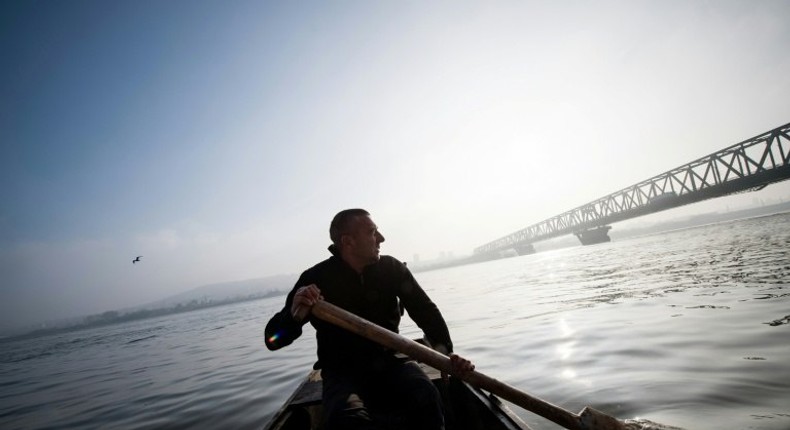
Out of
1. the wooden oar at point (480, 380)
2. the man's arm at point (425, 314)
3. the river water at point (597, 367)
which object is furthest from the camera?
the river water at point (597, 367)

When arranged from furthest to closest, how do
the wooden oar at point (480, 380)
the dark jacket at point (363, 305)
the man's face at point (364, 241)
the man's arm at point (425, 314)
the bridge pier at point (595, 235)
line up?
the bridge pier at point (595, 235), the man's arm at point (425, 314), the man's face at point (364, 241), the dark jacket at point (363, 305), the wooden oar at point (480, 380)

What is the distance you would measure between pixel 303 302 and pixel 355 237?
0.88 metres

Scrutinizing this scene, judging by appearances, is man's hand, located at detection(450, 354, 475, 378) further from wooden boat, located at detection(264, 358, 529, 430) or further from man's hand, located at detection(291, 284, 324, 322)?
man's hand, located at detection(291, 284, 324, 322)

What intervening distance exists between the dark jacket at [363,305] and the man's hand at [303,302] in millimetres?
225

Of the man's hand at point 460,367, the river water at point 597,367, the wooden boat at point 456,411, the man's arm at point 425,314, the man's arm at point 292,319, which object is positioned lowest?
the river water at point 597,367

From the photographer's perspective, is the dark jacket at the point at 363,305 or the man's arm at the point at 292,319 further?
the dark jacket at the point at 363,305

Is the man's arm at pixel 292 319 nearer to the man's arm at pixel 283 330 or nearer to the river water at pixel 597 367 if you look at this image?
the man's arm at pixel 283 330

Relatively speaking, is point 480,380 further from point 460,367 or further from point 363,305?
point 363,305

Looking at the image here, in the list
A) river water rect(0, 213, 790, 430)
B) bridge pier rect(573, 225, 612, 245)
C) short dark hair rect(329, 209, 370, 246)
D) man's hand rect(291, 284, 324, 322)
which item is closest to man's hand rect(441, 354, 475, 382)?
man's hand rect(291, 284, 324, 322)

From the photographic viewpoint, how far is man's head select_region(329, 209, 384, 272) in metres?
3.43

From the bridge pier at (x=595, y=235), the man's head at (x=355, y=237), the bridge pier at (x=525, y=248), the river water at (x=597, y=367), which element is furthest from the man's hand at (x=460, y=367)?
the bridge pier at (x=525, y=248)

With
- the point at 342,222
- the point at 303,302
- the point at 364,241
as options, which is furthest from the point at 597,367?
the point at 303,302

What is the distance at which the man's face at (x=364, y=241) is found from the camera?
3416 millimetres

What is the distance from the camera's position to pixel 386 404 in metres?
2.97
